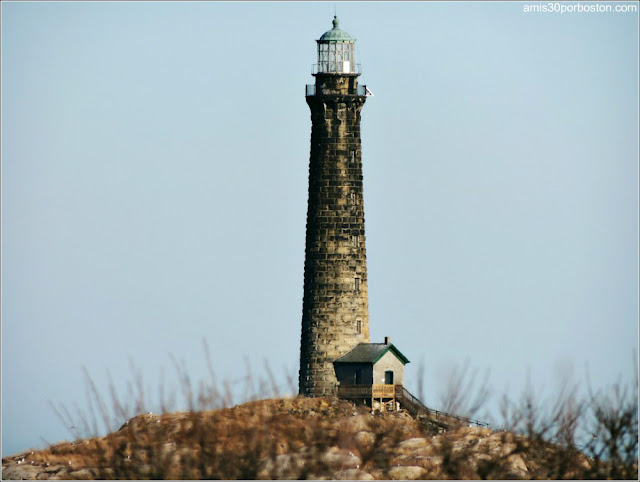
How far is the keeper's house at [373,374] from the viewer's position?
115m

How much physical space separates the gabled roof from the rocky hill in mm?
5341

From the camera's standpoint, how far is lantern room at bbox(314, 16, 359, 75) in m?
119

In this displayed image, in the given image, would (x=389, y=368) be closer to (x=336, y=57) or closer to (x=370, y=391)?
(x=370, y=391)

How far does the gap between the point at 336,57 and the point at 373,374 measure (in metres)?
17.7

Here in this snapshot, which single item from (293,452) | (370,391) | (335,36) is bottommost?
(293,452)

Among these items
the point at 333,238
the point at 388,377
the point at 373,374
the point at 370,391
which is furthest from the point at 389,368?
the point at 333,238

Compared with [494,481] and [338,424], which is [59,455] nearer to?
[338,424]

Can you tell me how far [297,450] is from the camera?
3888 inches

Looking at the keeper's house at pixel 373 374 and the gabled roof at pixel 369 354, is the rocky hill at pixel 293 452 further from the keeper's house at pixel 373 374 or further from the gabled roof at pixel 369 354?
the gabled roof at pixel 369 354

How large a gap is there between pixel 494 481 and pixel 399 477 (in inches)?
186

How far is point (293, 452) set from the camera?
320ft

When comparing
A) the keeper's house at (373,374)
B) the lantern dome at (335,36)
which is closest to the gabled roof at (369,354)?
the keeper's house at (373,374)

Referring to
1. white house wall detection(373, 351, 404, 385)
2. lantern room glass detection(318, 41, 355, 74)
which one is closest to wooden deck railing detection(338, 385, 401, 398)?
white house wall detection(373, 351, 404, 385)

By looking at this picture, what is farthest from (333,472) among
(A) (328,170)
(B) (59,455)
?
(A) (328,170)
